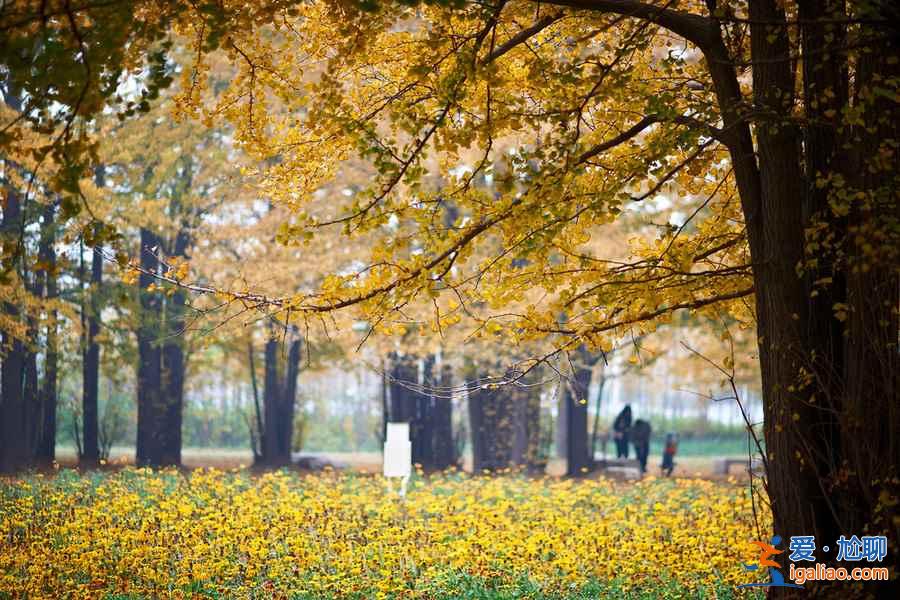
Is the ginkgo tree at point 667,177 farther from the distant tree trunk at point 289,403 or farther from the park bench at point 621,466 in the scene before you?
the distant tree trunk at point 289,403

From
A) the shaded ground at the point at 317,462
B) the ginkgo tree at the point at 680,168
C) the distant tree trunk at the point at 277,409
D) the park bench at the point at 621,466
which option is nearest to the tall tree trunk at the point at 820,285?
the ginkgo tree at the point at 680,168

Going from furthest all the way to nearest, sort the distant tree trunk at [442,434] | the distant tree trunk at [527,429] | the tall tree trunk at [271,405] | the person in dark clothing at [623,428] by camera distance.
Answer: the person in dark clothing at [623,428], the tall tree trunk at [271,405], the distant tree trunk at [527,429], the distant tree trunk at [442,434]

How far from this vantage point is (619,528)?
354 inches

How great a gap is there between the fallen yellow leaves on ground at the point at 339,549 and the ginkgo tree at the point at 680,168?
1.89 meters

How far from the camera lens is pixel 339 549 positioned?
23.1 feet

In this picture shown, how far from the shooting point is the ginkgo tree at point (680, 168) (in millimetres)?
4641

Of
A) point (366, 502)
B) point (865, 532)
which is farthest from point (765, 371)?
point (366, 502)

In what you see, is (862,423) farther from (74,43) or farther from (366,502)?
(366,502)

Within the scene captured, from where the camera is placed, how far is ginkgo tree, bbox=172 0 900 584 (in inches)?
183

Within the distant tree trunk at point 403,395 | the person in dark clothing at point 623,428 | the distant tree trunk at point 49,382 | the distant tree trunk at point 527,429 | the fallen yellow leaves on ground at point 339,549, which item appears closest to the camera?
the fallen yellow leaves on ground at point 339,549

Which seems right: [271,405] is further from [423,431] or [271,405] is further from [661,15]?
[661,15]

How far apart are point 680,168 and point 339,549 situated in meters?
3.55

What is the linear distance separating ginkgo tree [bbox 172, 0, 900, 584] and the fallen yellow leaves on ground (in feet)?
6.22

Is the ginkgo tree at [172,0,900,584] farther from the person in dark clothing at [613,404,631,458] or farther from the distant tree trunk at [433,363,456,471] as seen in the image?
the person in dark clothing at [613,404,631,458]
